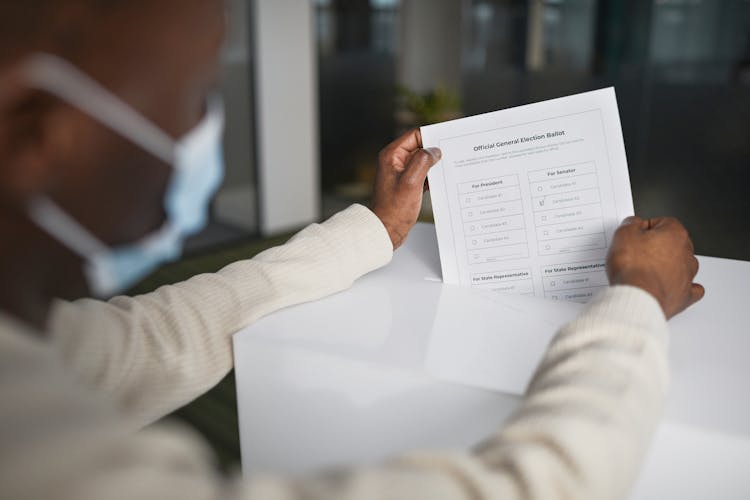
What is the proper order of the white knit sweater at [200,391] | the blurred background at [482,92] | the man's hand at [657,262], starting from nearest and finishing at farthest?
the white knit sweater at [200,391], the man's hand at [657,262], the blurred background at [482,92]

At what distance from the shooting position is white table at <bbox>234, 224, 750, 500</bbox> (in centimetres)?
65

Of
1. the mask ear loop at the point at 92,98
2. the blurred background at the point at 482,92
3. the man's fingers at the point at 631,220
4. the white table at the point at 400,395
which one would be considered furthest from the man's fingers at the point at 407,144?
the blurred background at the point at 482,92

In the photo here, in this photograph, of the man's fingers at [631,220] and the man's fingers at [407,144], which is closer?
the man's fingers at [631,220]

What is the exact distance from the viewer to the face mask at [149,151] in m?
0.41

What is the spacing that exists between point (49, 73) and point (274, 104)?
10.5ft

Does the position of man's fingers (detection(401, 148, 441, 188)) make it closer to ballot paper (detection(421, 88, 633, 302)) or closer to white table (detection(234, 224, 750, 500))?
ballot paper (detection(421, 88, 633, 302))

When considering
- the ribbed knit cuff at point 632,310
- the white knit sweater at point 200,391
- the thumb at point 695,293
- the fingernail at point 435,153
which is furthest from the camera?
the fingernail at point 435,153

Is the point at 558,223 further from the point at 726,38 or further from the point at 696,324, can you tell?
the point at 726,38

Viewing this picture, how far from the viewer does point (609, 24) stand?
12.6ft

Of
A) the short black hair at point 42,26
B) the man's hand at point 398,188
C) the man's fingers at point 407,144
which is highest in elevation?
the short black hair at point 42,26

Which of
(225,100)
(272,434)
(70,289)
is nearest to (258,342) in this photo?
(272,434)

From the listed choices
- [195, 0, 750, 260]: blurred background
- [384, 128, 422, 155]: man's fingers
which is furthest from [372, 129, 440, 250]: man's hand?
[195, 0, 750, 260]: blurred background

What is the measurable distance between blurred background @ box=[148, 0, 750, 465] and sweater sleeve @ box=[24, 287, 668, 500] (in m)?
2.52

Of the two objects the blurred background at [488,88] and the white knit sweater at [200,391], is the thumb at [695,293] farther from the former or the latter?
the blurred background at [488,88]
